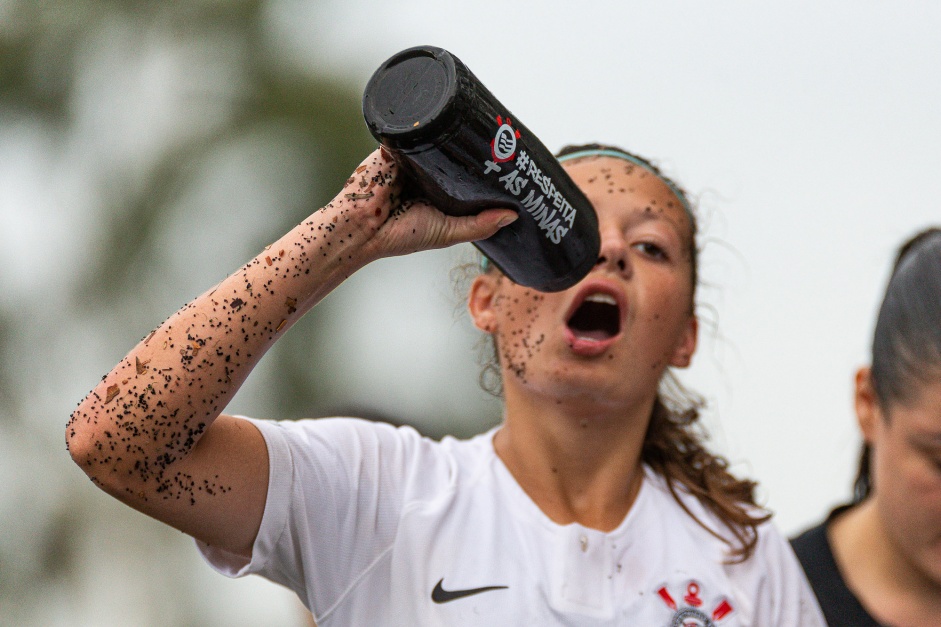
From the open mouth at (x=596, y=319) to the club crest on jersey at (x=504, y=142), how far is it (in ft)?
2.35

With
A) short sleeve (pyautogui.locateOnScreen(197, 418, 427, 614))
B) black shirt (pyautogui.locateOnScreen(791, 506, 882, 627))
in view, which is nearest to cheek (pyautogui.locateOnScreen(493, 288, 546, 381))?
short sleeve (pyautogui.locateOnScreen(197, 418, 427, 614))

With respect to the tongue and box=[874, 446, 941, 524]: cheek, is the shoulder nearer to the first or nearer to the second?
the tongue

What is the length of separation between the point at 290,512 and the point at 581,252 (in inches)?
27.8

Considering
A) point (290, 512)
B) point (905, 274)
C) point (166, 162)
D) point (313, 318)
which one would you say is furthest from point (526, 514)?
point (166, 162)

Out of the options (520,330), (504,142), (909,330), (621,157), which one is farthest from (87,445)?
(909,330)

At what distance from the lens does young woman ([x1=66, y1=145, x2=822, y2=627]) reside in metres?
1.58

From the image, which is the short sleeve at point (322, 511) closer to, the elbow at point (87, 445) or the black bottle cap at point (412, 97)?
the elbow at point (87, 445)

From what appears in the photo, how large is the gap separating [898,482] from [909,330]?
1.28ft

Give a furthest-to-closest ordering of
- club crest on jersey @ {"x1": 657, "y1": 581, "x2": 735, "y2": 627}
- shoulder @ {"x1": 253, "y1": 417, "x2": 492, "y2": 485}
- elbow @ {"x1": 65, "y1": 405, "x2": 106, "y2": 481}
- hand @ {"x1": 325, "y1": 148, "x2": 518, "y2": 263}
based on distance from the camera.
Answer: club crest on jersey @ {"x1": 657, "y1": 581, "x2": 735, "y2": 627} → shoulder @ {"x1": 253, "y1": 417, "x2": 492, "y2": 485} → hand @ {"x1": 325, "y1": 148, "x2": 518, "y2": 263} → elbow @ {"x1": 65, "y1": 405, "x2": 106, "y2": 481}

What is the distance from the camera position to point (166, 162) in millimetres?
7039

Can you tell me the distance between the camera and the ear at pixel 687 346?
8.13 feet

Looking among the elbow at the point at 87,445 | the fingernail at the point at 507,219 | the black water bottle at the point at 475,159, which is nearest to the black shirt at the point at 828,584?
the black water bottle at the point at 475,159

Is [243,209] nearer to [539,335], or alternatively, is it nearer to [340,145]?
[340,145]

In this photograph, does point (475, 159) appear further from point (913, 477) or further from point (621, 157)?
point (913, 477)
